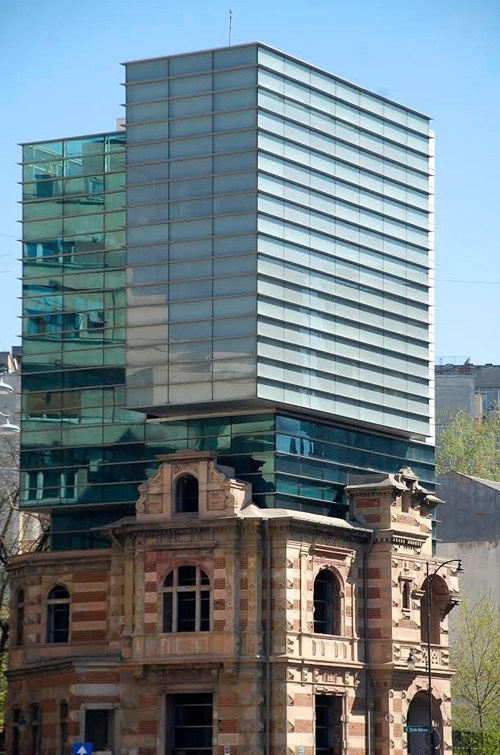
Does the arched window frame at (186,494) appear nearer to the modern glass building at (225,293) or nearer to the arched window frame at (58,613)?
the modern glass building at (225,293)

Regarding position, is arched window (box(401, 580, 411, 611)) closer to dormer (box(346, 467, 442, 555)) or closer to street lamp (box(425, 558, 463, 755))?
street lamp (box(425, 558, 463, 755))

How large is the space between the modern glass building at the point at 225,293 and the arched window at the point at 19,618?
382 cm

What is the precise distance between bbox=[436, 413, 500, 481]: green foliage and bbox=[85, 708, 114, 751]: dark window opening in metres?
67.5

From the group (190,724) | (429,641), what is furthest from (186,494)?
(429,641)

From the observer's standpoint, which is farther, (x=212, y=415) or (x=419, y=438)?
(x=419, y=438)

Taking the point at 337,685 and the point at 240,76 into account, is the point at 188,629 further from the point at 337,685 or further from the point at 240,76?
the point at 240,76

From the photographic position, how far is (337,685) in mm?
96625

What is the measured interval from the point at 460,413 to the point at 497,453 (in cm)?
1100

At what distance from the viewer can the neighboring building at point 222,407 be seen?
9494 centimetres

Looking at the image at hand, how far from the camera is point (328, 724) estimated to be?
97.2 m

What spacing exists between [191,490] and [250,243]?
40.4ft

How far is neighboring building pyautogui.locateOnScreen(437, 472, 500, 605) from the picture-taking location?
127500 millimetres

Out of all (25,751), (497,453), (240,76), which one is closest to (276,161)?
(240,76)

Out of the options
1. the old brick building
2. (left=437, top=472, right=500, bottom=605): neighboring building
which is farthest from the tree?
the old brick building
